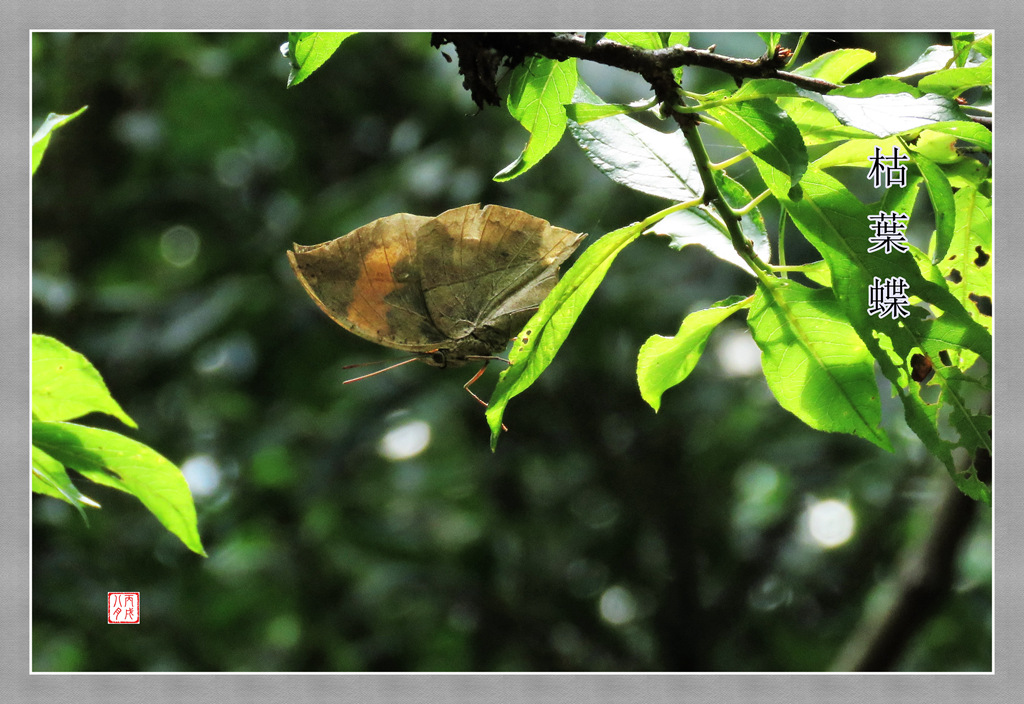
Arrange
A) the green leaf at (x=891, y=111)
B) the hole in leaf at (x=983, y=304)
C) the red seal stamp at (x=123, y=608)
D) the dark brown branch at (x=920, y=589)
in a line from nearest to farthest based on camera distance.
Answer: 1. the green leaf at (x=891, y=111)
2. the hole in leaf at (x=983, y=304)
3. the red seal stamp at (x=123, y=608)
4. the dark brown branch at (x=920, y=589)

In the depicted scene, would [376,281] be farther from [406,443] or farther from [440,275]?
[406,443]

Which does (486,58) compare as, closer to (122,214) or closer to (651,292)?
(651,292)

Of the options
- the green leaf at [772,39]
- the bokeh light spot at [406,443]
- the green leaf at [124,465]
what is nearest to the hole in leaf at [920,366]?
the green leaf at [772,39]

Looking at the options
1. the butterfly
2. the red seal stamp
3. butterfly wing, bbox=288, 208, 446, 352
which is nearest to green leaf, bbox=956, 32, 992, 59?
the butterfly

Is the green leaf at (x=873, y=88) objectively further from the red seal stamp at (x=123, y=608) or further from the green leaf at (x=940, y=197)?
the red seal stamp at (x=123, y=608)

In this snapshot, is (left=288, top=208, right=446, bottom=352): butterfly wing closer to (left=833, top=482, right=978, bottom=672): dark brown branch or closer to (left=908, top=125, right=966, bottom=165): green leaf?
(left=908, top=125, right=966, bottom=165): green leaf

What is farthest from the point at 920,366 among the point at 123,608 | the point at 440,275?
the point at 123,608
